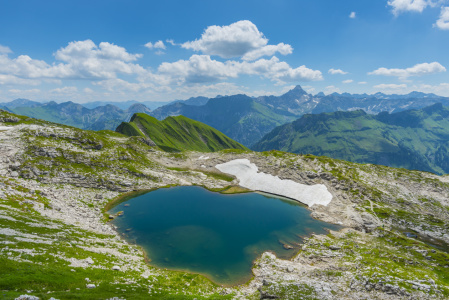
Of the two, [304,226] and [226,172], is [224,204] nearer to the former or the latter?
[304,226]

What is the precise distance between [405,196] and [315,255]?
2760 inches

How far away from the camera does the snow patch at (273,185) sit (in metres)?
101

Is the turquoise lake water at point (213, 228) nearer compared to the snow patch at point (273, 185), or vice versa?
the turquoise lake water at point (213, 228)

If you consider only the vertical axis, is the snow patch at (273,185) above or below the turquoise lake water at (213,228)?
above

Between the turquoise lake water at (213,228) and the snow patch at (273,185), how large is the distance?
729 cm

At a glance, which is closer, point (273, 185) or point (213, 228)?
point (213, 228)

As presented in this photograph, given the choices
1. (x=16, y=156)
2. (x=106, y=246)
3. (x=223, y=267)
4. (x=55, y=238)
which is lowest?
(x=223, y=267)

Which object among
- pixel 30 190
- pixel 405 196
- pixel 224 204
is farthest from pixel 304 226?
pixel 30 190

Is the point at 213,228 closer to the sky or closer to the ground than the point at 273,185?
closer to the ground

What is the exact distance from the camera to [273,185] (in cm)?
11481

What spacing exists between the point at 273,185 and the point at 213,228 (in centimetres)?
5396

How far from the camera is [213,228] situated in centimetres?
7012

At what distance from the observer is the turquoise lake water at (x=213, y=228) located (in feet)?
174

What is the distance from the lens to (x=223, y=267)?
51.5m
